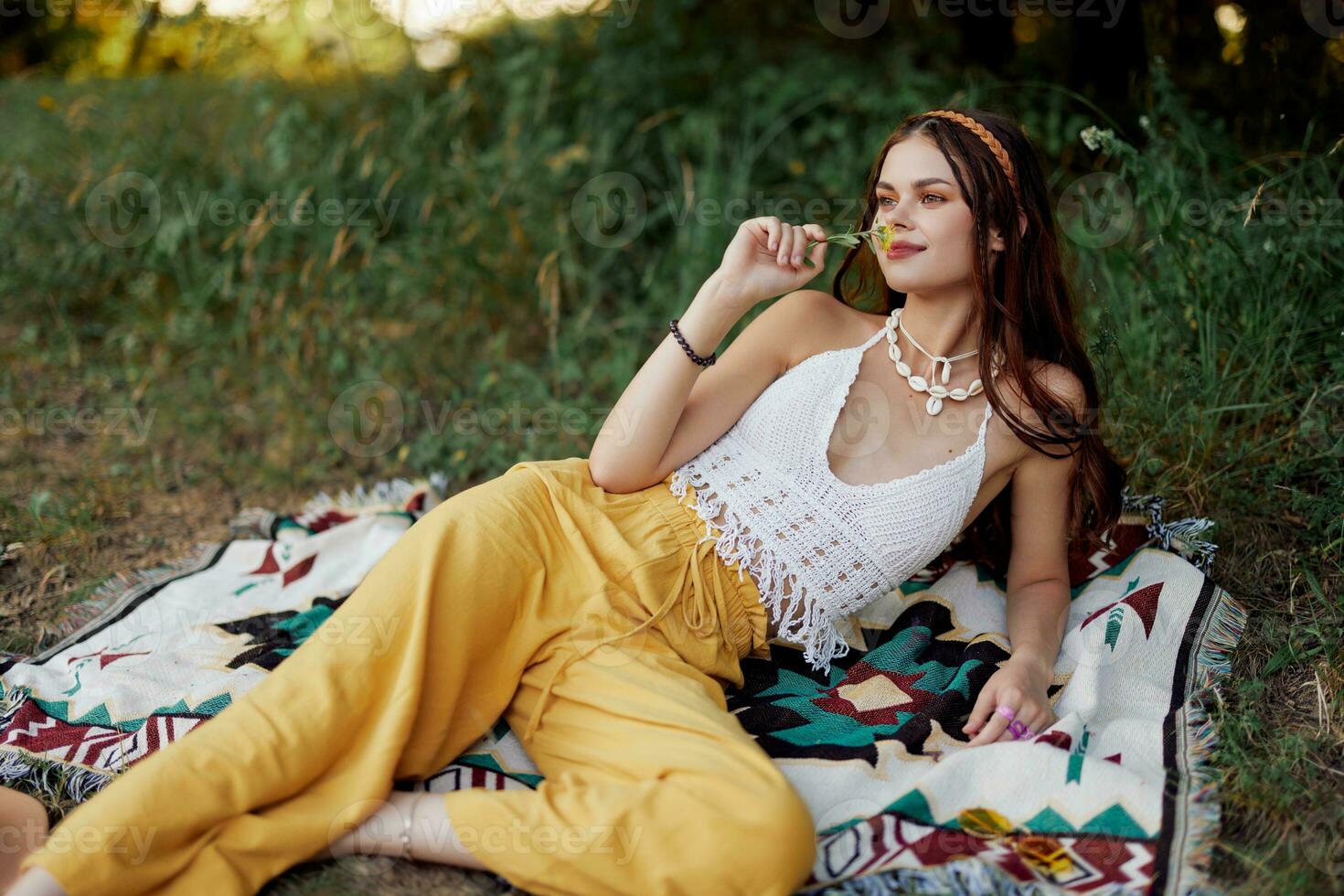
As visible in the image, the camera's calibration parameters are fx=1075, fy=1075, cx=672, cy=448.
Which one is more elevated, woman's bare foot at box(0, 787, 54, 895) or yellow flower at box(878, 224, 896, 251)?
yellow flower at box(878, 224, 896, 251)

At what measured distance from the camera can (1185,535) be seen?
95.4 inches

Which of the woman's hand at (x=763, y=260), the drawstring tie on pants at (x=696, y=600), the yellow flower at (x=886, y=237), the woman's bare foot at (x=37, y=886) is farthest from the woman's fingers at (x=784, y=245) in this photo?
the woman's bare foot at (x=37, y=886)

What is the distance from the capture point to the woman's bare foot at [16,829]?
5.37ft

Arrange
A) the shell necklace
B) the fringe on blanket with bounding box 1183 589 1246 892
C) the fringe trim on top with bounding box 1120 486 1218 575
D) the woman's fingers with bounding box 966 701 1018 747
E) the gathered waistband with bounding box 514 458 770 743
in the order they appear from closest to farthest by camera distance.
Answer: the fringe on blanket with bounding box 1183 589 1246 892 → the woman's fingers with bounding box 966 701 1018 747 → the gathered waistband with bounding box 514 458 770 743 → the shell necklace → the fringe trim on top with bounding box 1120 486 1218 575

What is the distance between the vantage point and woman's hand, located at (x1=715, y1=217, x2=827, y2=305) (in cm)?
194

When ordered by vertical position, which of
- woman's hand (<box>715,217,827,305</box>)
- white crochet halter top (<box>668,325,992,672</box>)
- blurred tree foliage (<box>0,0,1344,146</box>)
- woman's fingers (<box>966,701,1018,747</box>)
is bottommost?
woman's fingers (<box>966,701,1018,747</box>)

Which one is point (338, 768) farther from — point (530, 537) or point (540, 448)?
point (540, 448)

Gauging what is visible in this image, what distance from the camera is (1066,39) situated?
3.85 meters

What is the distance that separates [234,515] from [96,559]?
16.8 inches

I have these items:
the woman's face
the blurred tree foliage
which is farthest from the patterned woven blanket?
the blurred tree foliage

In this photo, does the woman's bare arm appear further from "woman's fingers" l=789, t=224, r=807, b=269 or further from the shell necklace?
the shell necklace

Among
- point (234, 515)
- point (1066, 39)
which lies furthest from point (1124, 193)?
point (234, 515)

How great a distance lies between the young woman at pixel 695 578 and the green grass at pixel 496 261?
67 cm

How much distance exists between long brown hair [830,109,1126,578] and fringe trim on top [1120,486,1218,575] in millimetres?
210
